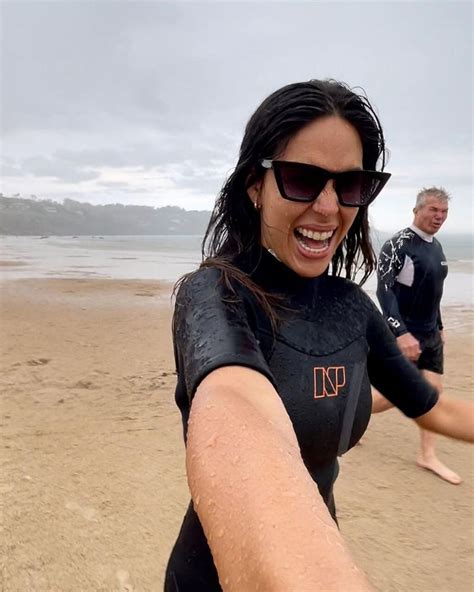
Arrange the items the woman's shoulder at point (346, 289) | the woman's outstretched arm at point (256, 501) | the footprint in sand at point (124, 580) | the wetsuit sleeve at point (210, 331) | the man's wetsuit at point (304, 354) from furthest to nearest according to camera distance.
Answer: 1. the footprint in sand at point (124, 580)
2. the woman's shoulder at point (346, 289)
3. the man's wetsuit at point (304, 354)
4. the wetsuit sleeve at point (210, 331)
5. the woman's outstretched arm at point (256, 501)

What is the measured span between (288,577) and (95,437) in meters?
4.52

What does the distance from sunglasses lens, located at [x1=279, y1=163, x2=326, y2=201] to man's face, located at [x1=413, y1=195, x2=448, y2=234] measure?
3.56 m

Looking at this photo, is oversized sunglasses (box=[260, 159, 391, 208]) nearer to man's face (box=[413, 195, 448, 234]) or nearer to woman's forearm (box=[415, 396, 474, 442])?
woman's forearm (box=[415, 396, 474, 442])

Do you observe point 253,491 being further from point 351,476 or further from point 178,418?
point 178,418

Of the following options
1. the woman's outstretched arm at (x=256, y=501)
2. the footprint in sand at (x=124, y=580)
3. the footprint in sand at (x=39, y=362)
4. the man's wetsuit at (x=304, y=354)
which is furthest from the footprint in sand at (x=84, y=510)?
the footprint in sand at (x=39, y=362)

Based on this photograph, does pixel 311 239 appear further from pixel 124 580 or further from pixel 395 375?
pixel 124 580

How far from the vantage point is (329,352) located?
1.50 m

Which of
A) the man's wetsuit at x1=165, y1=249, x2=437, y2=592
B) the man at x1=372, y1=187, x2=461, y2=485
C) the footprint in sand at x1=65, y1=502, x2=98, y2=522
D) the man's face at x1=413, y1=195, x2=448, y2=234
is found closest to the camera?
the man's wetsuit at x1=165, y1=249, x2=437, y2=592

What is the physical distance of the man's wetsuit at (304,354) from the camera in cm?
129

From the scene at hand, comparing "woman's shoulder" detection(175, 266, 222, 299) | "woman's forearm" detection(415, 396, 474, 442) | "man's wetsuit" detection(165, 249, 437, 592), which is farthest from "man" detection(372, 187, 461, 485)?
"woman's shoulder" detection(175, 266, 222, 299)

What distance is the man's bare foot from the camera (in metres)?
4.30

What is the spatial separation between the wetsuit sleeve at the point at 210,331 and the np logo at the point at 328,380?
0.25 meters

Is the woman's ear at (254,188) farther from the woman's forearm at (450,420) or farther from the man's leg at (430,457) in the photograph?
the man's leg at (430,457)

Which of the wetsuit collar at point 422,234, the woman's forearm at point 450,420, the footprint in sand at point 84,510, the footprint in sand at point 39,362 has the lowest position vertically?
the footprint in sand at point 84,510
